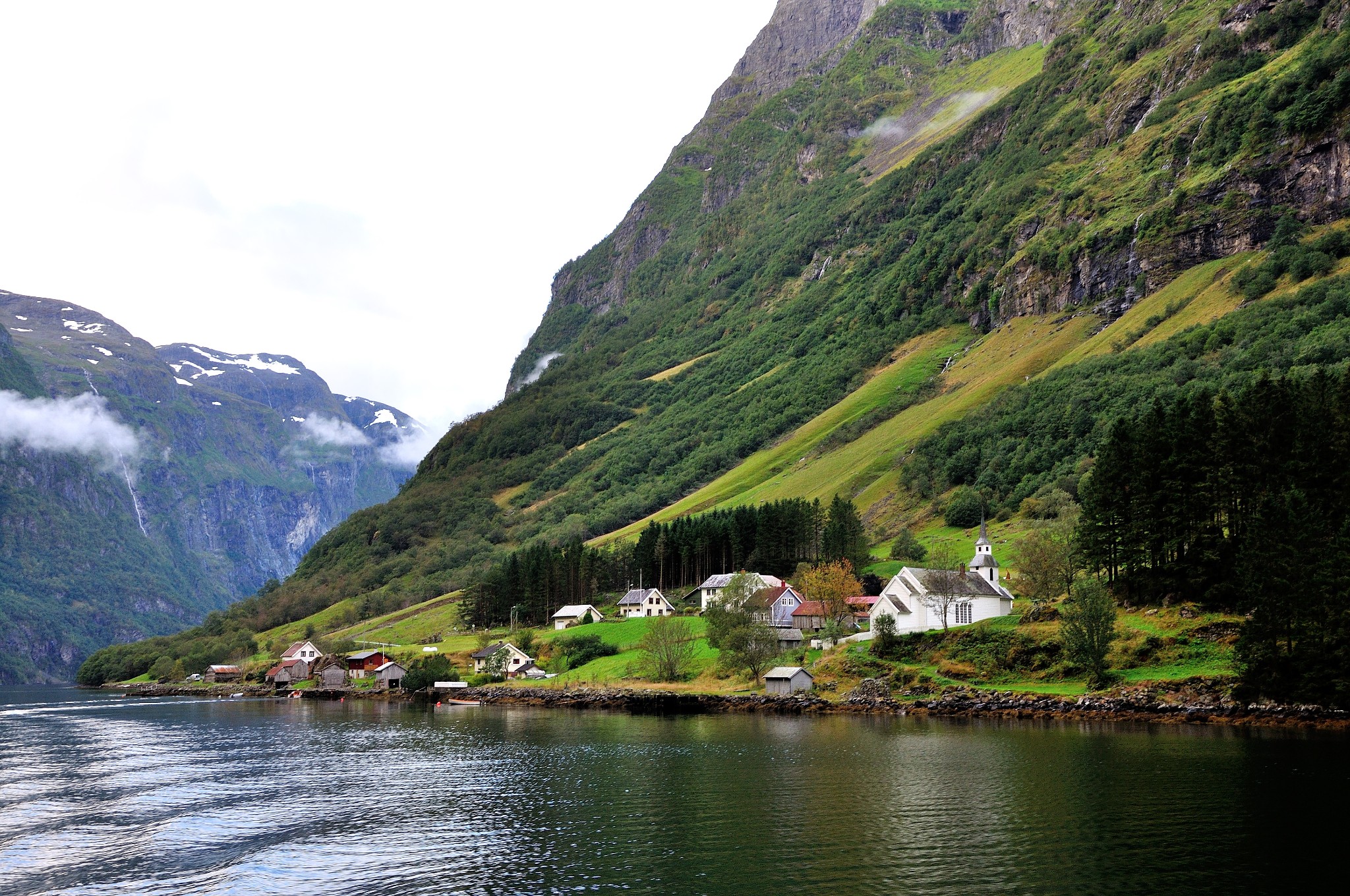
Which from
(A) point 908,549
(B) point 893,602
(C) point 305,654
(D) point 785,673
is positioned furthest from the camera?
(C) point 305,654

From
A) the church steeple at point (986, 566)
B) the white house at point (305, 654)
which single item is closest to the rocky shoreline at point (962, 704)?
the church steeple at point (986, 566)

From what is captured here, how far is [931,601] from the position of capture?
108688 mm

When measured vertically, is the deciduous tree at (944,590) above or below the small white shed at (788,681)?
above

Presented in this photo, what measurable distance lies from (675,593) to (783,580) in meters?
24.7

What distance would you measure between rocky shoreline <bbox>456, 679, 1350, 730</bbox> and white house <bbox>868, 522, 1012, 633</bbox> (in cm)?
1389

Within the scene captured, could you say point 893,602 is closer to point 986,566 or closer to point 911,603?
point 911,603

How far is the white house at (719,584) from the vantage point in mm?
139525

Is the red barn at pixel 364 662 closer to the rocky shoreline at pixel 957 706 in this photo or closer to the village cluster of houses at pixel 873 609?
the village cluster of houses at pixel 873 609

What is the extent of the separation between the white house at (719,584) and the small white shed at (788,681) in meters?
30.1

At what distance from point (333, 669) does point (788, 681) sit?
9210 cm

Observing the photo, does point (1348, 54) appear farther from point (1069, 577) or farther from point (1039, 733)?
point (1039, 733)

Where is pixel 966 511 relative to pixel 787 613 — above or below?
above

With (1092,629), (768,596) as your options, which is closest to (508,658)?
(768,596)

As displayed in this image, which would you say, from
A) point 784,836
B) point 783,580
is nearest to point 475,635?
point 783,580
